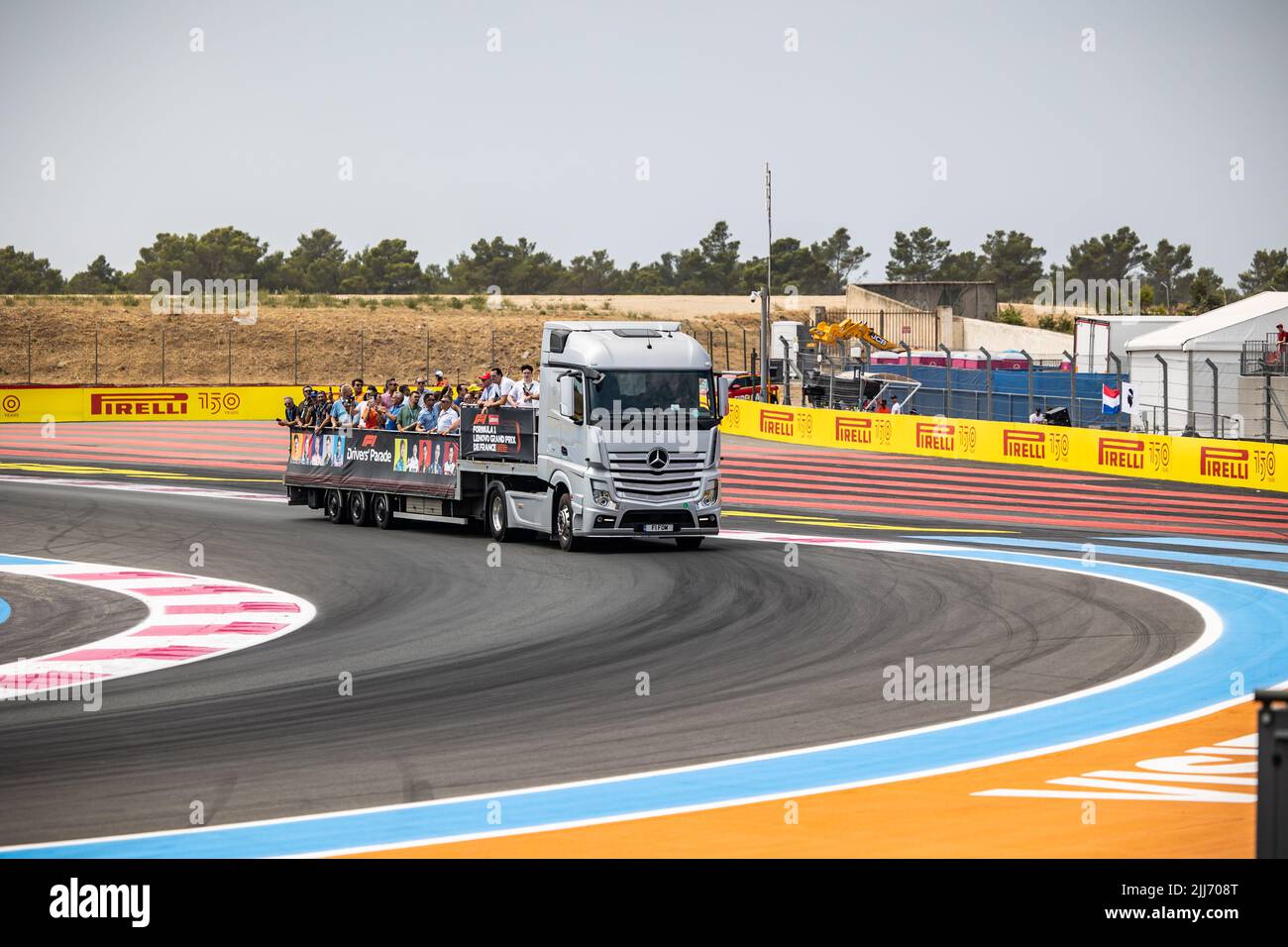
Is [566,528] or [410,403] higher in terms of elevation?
[410,403]

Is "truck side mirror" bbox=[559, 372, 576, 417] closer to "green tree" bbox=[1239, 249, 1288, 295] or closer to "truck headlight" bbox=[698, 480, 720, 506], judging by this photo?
"truck headlight" bbox=[698, 480, 720, 506]

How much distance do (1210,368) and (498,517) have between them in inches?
975

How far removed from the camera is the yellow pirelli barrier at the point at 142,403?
57500mm

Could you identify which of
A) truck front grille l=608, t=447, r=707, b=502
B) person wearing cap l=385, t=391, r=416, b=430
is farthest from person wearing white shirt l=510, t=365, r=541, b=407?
person wearing cap l=385, t=391, r=416, b=430

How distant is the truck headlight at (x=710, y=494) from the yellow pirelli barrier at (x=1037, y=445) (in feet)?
48.7

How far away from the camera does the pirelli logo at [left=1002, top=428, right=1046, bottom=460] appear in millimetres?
37969

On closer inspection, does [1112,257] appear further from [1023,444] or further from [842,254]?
[1023,444]

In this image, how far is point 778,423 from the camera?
48.8m

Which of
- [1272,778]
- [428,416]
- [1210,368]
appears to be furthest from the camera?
[1210,368]

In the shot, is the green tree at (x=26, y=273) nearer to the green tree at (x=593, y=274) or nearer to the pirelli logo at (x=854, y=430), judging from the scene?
the green tree at (x=593, y=274)

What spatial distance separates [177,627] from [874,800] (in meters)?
9.12

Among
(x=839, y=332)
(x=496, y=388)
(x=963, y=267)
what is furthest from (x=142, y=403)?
(x=963, y=267)

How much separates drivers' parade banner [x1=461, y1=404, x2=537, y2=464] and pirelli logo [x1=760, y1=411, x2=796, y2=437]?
2506cm

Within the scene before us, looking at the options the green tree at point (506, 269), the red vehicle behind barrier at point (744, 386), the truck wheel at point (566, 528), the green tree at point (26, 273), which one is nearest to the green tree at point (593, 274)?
the green tree at point (506, 269)
